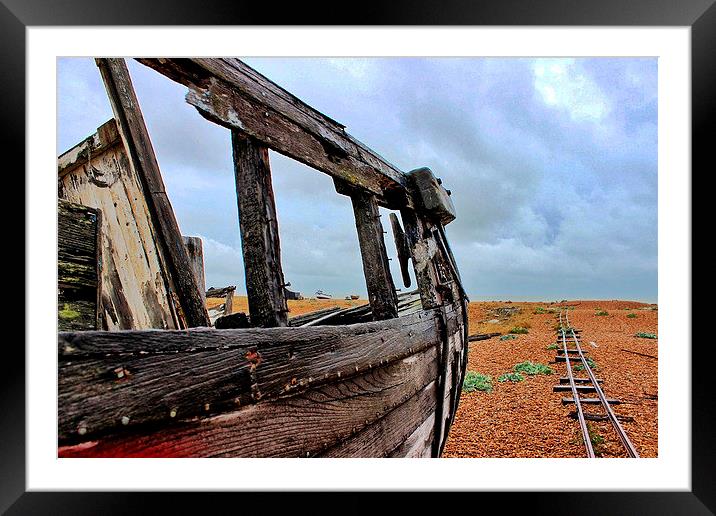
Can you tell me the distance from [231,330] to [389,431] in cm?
124

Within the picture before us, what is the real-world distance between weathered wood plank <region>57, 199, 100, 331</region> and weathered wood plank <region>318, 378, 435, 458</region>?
3.66 feet

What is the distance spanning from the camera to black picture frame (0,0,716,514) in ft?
7.86

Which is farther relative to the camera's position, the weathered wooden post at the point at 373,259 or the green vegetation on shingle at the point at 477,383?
the green vegetation on shingle at the point at 477,383

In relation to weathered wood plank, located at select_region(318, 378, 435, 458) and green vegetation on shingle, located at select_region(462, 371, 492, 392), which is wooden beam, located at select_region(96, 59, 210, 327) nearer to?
weathered wood plank, located at select_region(318, 378, 435, 458)

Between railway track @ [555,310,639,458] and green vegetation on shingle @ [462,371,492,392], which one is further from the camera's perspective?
green vegetation on shingle @ [462,371,492,392]

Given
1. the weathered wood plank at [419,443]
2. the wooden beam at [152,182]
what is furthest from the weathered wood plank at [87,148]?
the weathered wood plank at [419,443]

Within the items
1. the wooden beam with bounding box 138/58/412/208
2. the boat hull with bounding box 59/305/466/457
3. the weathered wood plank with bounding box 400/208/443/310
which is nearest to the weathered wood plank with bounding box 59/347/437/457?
the boat hull with bounding box 59/305/466/457

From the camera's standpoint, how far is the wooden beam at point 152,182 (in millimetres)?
2266

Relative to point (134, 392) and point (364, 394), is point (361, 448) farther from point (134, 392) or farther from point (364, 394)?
point (134, 392)

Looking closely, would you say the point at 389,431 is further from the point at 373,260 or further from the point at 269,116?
the point at 269,116

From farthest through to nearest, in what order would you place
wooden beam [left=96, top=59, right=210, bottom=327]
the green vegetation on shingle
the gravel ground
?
the green vegetation on shingle < the gravel ground < wooden beam [left=96, top=59, right=210, bottom=327]

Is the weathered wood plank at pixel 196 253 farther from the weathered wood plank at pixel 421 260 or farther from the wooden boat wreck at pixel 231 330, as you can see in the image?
the weathered wood plank at pixel 421 260

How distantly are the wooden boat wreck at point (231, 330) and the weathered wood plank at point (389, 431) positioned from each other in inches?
0.4

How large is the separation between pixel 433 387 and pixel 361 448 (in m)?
1.03
